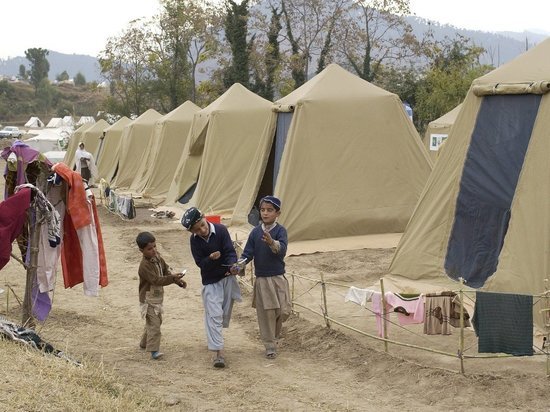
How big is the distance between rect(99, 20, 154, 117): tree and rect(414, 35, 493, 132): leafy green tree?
50.0 feet

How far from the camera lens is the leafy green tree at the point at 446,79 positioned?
29.3 meters

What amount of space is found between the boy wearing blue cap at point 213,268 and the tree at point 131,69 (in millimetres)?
36837

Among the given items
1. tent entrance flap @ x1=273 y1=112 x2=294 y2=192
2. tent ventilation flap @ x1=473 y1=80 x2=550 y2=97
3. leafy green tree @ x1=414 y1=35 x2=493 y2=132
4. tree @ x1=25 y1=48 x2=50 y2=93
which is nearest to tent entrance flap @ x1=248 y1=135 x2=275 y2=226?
tent entrance flap @ x1=273 y1=112 x2=294 y2=192

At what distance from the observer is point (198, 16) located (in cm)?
3953

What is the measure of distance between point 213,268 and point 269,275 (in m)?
0.45

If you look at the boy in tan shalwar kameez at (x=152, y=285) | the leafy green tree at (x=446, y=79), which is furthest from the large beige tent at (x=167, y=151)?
the boy in tan shalwar kameez at (x=152, y=285)

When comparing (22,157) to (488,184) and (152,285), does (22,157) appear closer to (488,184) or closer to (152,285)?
(152,285)

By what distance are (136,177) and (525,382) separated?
18.6 m

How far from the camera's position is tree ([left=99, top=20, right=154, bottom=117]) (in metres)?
41.6

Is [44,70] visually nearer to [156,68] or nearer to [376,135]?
[156,68]

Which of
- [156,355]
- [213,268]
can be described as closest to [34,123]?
[156,355]

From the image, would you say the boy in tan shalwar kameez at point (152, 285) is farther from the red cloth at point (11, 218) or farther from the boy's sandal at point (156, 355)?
the red cloth at point (11, 218)

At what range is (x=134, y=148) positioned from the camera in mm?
24531

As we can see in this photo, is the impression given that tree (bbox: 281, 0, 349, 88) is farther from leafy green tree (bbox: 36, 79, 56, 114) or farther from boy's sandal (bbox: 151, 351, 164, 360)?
leafy green tree (bbox: 36, 79, 56, 114)
